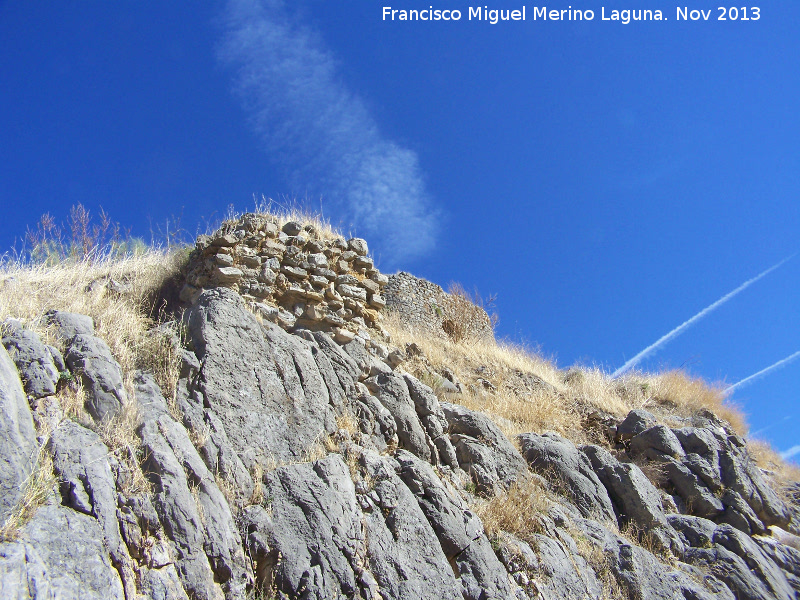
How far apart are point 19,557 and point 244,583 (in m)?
1.61

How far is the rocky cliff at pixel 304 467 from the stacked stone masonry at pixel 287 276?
3 centimetres

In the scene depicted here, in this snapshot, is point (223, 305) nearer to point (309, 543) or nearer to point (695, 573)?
point (309, 543)

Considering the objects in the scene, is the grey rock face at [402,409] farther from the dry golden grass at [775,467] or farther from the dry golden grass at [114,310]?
the dry golden grass at [775,467]

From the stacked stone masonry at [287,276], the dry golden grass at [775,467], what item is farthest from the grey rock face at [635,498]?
the dry golden grass at [775,467]

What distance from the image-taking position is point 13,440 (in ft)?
13.1

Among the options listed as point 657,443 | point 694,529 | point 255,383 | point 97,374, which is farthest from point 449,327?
point 97,374

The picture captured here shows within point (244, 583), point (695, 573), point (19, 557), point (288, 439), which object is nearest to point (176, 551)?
point (244, 583)

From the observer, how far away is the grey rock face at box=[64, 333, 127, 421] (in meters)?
4.88

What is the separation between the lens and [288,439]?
6.11 meters

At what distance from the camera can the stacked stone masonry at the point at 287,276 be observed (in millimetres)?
7855

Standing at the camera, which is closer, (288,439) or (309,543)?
(309,543)

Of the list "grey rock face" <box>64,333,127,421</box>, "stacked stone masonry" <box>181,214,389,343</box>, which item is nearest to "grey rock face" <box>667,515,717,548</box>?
"stacked stone masonry" <box>181,214,389,343</box>

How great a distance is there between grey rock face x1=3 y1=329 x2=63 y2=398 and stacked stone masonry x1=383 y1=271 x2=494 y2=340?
962 centimetres

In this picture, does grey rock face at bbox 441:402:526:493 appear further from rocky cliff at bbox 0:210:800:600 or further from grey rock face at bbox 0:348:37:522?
grey rock face at bbox 0:348:37:522
